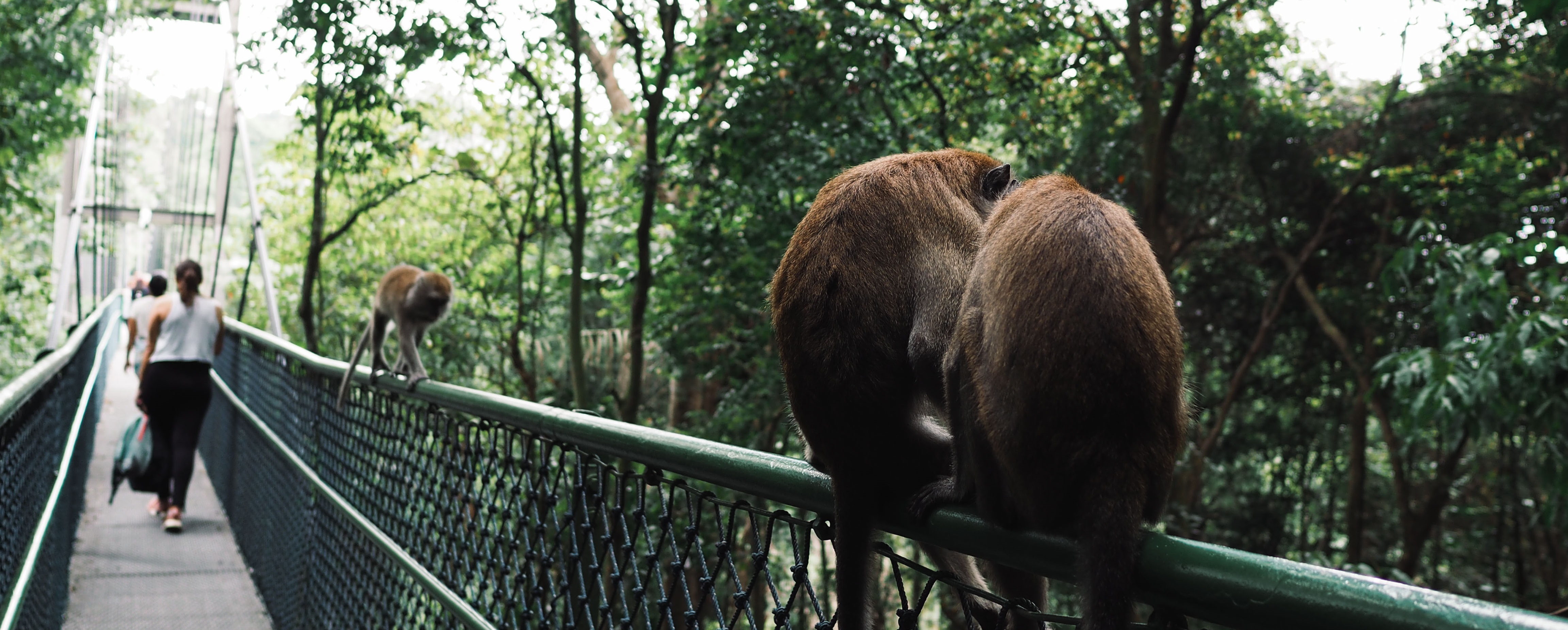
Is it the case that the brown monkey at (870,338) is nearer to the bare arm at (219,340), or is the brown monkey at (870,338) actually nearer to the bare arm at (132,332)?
the bare arm at (219,340)

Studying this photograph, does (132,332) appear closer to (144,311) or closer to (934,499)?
(144,311)

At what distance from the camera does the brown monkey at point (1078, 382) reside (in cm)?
→ 115

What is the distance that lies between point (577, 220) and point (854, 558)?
5222 millimetres

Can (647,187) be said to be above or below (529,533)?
above

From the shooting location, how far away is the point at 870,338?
1.57 metres

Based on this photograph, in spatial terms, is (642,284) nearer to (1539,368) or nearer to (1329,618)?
(1539,368)

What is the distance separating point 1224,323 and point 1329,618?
10.1 meters

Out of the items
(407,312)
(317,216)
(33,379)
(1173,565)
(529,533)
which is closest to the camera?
(1173,565)

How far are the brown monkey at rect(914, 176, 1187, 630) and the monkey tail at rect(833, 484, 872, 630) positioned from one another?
0.67 feet

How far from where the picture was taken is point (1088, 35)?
6.98 m

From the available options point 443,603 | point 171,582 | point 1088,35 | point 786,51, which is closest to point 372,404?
point 443,603

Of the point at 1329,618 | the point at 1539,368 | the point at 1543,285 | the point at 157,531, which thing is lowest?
the point at 157,531

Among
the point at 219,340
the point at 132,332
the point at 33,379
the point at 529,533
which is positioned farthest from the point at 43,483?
the point at 132,332

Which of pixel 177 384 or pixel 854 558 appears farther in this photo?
pixel 177 384
